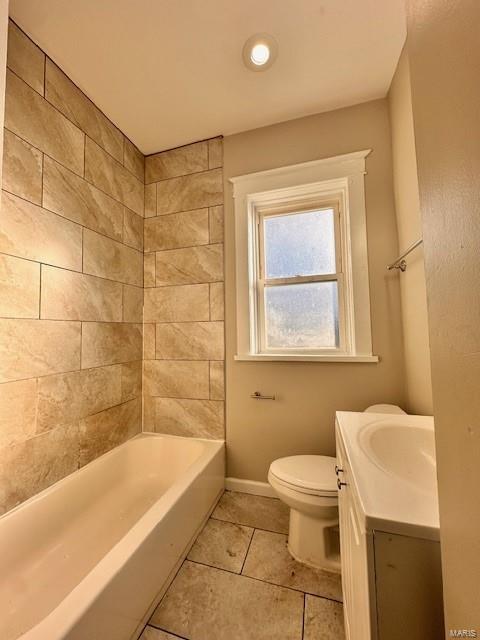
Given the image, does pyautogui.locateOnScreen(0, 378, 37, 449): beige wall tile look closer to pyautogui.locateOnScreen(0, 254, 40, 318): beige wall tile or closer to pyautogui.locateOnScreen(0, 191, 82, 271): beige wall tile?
pyautogui.locateOnScreen(0, 254, 40, 318): beige wall tile

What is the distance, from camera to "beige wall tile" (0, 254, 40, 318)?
3.93ft

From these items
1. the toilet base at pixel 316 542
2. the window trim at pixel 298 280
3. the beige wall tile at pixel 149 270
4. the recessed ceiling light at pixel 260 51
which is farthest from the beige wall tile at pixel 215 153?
the toilet base at pixel 316 542

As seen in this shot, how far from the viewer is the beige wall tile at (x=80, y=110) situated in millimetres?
1436

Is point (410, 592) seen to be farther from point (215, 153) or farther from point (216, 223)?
point (215, 153)

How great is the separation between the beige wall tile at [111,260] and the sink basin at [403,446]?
1778mm

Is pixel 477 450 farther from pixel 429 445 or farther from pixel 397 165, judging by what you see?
pixel 397 165

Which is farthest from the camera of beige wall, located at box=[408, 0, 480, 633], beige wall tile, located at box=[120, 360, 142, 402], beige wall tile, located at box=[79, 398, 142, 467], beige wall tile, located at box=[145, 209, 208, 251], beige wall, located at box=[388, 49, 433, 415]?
beige wall tile, located at box=[145, 209, 208, 251]

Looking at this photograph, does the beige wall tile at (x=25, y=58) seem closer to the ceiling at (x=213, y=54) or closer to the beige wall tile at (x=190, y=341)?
the ceiling at (x=213, y=54)

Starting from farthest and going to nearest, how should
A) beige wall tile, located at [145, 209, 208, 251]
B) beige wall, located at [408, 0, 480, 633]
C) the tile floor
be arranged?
beige wall tile, located at [145, 209, 208, 251] < the tile floor < beige wall, located at [408, 0, 480, 633]

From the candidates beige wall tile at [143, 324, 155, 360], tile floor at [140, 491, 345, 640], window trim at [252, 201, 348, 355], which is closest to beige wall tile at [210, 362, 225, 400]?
window trim at [252, 201, 348, 355]

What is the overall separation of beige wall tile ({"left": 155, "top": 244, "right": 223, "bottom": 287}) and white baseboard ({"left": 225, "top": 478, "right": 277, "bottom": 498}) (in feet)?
4.98

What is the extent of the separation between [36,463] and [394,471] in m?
1.65

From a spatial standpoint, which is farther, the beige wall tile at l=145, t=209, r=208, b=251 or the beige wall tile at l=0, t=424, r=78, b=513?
the beige wall tile at l=145, t=209, r=208, b=251

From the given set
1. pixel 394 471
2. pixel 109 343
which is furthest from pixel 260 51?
pixel 394 471
